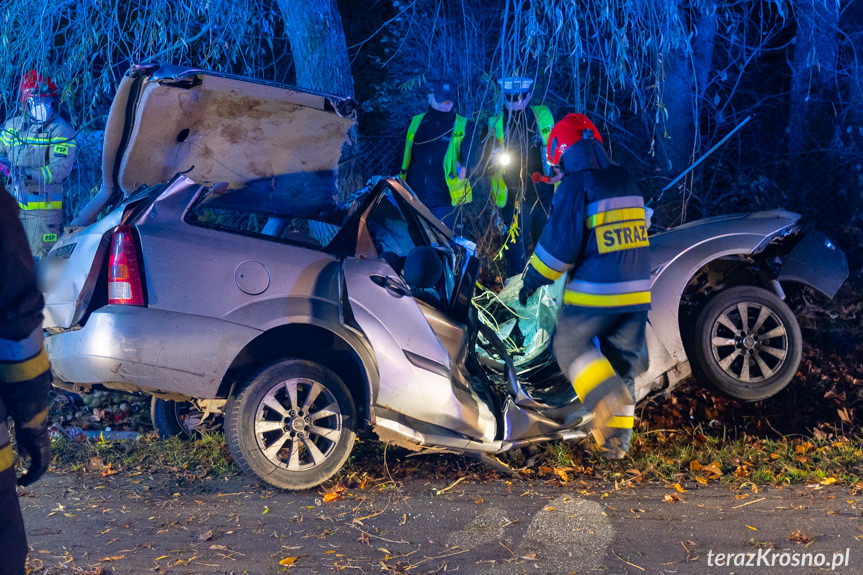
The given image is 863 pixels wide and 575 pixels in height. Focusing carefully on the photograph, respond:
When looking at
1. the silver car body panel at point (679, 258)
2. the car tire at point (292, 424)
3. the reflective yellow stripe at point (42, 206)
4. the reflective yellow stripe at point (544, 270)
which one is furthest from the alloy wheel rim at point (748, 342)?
the reflective yellow stripe at point (42, 206)

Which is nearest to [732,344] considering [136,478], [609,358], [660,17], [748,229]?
[748,229]

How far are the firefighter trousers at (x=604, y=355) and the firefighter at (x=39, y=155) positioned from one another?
4.34 meters

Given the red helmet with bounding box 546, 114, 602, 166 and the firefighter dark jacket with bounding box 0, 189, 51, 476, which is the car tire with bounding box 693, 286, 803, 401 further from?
the firefighter dark jacket with bounding box 0, 189, 51, 476

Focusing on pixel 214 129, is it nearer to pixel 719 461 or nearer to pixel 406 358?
pixel 406 358

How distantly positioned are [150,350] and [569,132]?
263cm

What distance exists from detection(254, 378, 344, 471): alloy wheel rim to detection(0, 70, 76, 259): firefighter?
3294mm

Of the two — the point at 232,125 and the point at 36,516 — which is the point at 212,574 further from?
the point at 232,125

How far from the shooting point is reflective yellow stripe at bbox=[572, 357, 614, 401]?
14.1 ft

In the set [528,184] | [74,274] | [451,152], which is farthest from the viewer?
[451,152]

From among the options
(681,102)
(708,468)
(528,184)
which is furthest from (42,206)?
(681,102)

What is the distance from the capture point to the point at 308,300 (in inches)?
167

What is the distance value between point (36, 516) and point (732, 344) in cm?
424

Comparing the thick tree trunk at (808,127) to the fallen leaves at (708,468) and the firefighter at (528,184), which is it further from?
the fallen leaves at (708,468)

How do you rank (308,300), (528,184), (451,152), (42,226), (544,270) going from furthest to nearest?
1. (451,152)
2. (528,184)
3. (42,226)
4. (544,270)
5. (308,300)
